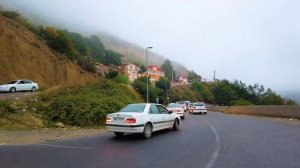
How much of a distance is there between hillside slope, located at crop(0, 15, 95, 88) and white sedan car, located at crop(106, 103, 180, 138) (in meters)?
35.9

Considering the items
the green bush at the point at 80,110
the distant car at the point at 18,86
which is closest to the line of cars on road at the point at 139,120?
the green bush at the point at 80,110

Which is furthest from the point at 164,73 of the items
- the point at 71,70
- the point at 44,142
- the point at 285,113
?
the point at 44,142

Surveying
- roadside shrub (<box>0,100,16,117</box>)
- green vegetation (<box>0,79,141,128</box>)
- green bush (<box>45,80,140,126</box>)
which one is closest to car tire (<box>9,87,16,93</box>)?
green vegetation (<box>0,79,141,128</box>)

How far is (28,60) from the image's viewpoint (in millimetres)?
57188

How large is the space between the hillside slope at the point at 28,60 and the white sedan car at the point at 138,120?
118ft

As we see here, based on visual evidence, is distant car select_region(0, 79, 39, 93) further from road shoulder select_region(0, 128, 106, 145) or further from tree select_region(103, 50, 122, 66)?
tree select_region(103, 50, 122, 66)

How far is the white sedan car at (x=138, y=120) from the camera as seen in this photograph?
14.4 m

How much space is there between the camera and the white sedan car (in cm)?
1441

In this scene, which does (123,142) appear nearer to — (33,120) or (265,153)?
(265,153)

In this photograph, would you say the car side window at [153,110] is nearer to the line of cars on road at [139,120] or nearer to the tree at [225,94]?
the line of cars on road at [139,120]

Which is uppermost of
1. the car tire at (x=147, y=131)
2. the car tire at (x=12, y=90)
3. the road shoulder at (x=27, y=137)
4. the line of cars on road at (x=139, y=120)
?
the car tire at (x=12, y=90)

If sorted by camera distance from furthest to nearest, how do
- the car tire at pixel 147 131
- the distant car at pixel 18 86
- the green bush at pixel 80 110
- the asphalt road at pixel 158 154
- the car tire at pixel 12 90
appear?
the car tire at pixel 12 90, the distant car at pixel 18 86, the green bush at pixel 80 110, the car tire at pixel 147 131, the asphalt road at pixel 158 154

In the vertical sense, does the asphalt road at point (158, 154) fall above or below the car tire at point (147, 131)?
below

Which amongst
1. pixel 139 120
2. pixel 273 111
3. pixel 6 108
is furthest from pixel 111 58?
pixel 139 120
